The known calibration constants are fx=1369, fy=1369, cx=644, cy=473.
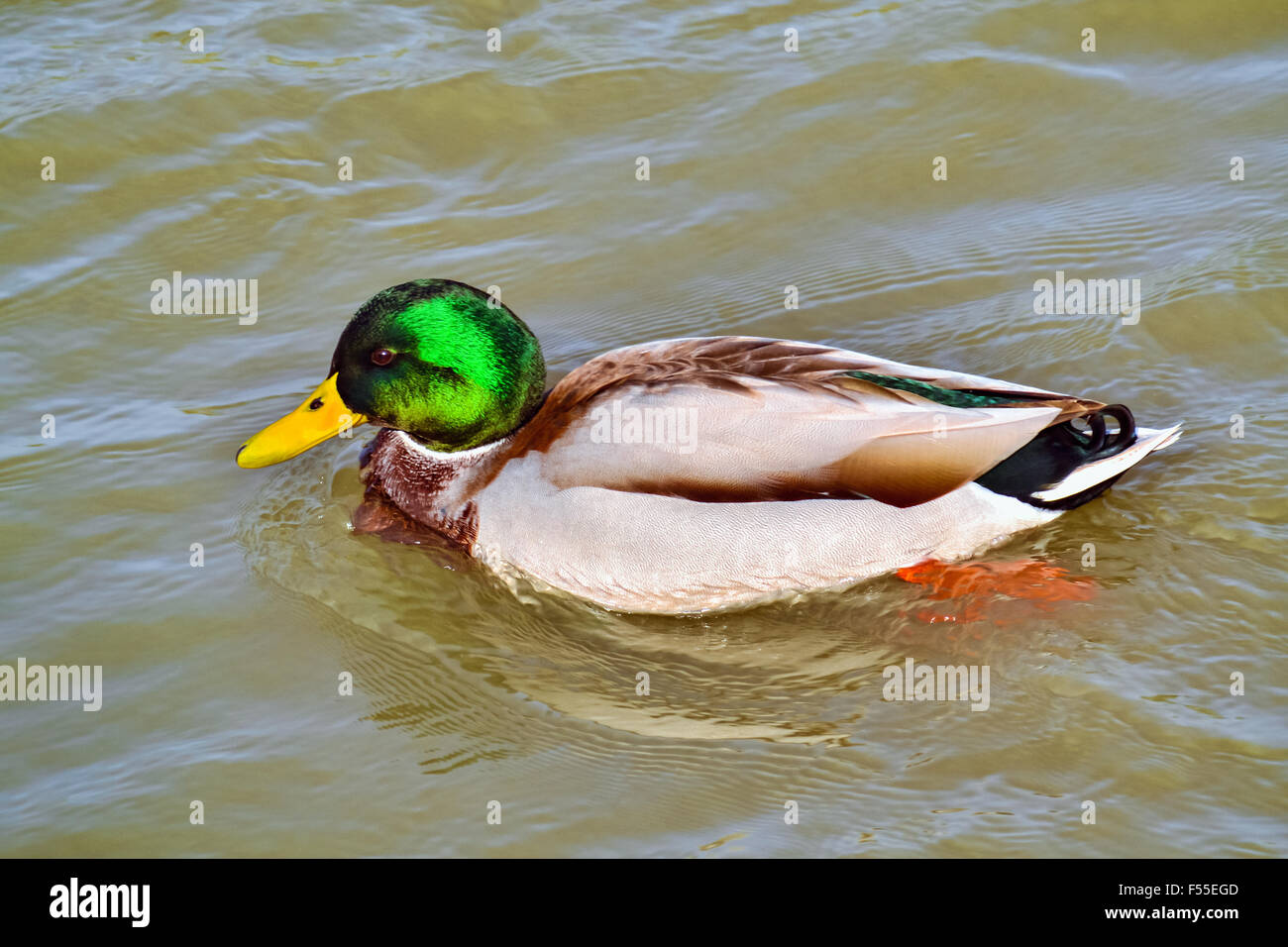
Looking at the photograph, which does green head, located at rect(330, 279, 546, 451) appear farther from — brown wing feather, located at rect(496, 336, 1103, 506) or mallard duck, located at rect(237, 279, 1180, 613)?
brown wing feather, located at rect(496, 336, 1103, 506)

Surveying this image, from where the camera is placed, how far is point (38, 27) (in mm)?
8484

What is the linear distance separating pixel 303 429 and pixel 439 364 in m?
0.58

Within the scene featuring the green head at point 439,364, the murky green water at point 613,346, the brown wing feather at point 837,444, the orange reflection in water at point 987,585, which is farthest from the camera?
the green head at point 439,364

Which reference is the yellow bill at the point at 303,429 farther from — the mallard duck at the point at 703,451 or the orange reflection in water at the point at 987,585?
the orange reflection in water at the point at 987,585

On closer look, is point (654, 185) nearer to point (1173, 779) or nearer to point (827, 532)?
point (827, 532)

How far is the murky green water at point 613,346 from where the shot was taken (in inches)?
167

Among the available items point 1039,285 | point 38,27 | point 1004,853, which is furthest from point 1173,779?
point 38,27

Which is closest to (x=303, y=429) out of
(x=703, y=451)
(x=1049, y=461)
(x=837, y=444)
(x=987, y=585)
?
(x=703, y=451)

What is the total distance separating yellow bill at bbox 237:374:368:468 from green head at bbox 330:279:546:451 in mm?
57

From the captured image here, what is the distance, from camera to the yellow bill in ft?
17.0

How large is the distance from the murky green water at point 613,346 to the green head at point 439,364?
563 millimetres

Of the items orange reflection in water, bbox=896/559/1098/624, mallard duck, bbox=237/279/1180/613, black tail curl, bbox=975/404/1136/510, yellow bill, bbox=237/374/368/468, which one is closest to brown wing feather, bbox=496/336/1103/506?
mallard duck, bbox=237/279/1180/613

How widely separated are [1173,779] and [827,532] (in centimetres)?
142

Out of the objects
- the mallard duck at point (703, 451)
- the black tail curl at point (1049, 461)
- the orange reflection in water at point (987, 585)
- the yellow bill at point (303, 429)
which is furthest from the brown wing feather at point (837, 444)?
the yellow bill at point (303, 429)
